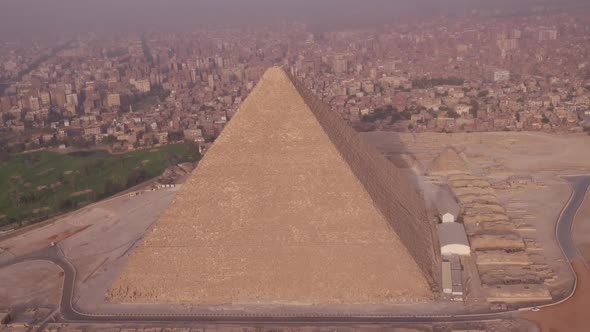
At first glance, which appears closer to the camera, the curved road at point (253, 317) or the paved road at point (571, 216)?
the curved road at point (253, 317)

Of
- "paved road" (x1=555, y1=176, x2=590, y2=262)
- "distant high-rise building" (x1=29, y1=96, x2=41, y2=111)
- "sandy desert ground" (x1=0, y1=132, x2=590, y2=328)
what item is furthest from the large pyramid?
"distant high-rise building" (x1=29, y1=96, x2=41, y2=111)

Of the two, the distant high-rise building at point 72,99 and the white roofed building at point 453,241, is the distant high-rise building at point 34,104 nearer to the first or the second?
the distant high-rise building at point 72,99

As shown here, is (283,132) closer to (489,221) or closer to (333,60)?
(489,221)

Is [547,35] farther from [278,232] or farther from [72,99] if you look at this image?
[278,232]

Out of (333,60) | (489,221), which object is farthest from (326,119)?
(333,60)

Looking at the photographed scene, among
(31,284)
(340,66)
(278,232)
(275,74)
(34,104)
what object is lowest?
(340,66)

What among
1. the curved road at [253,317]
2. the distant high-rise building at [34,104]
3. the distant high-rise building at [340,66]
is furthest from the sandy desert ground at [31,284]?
the distant high-rise building at [340,66]

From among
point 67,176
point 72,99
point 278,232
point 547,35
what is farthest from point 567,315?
point 547,35
